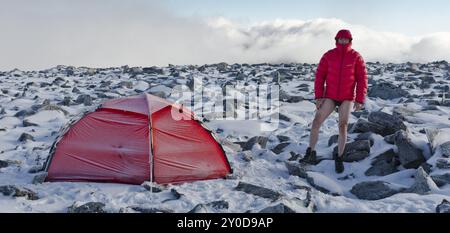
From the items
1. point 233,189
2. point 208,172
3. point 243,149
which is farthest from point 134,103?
Result: point 243,149

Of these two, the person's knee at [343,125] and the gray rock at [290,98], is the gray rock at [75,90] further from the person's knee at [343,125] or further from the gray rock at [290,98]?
the person's knee at [343,125]

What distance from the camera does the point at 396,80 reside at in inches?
800

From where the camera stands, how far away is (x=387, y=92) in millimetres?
16078

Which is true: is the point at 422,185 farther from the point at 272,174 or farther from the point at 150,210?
the point at 150,210

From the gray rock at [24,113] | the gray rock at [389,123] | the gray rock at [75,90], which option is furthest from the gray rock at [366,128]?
the gray rock at [75,90]

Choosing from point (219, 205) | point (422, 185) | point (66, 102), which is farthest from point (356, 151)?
point (66, 102)

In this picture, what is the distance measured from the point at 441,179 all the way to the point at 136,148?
449 cm

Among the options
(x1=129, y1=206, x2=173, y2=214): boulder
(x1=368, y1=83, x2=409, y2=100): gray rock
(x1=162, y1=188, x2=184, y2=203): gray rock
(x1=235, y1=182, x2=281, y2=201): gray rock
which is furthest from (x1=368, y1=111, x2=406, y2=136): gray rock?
(x1=368, y1=83, x2=409, y2=100): gray rock

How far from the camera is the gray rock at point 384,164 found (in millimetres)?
7805

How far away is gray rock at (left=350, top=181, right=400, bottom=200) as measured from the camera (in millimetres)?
6707

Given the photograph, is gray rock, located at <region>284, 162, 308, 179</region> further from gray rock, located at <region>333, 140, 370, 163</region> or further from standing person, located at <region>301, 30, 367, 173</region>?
standing person, located at <region>301, 30, 367, 173</region>
